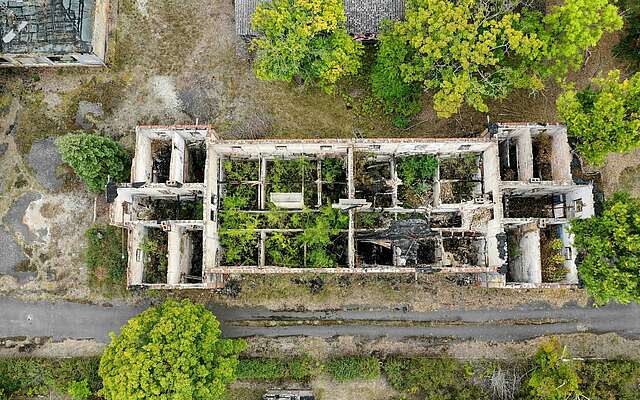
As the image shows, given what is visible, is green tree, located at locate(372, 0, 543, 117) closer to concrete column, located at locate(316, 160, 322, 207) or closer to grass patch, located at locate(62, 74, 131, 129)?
concrete column, located at locate(316, 160, 322, 207)

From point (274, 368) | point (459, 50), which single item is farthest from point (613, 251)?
point (274, 368)

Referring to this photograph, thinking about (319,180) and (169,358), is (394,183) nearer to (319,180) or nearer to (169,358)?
(319,180)

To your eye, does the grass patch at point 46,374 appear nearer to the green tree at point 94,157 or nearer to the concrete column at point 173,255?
the concrete column at point 173,255

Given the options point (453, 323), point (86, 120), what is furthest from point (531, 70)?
point (86, 120)

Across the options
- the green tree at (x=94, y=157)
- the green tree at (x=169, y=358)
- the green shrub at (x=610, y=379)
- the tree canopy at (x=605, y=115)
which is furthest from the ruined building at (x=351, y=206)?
the green shrub at (x=610, y=379)

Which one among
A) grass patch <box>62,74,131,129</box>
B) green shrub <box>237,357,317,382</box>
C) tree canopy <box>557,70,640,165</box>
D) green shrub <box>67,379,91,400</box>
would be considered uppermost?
grass patch <box>62,74,131,129</box>

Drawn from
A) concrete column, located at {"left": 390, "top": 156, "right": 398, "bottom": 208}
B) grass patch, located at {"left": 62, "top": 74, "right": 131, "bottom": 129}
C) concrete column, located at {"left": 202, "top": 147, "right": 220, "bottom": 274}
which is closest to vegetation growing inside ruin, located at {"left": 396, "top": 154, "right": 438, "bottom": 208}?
concrete column, located at {"left": 390, "top": 156, "right": 398, "bottom": 208}
